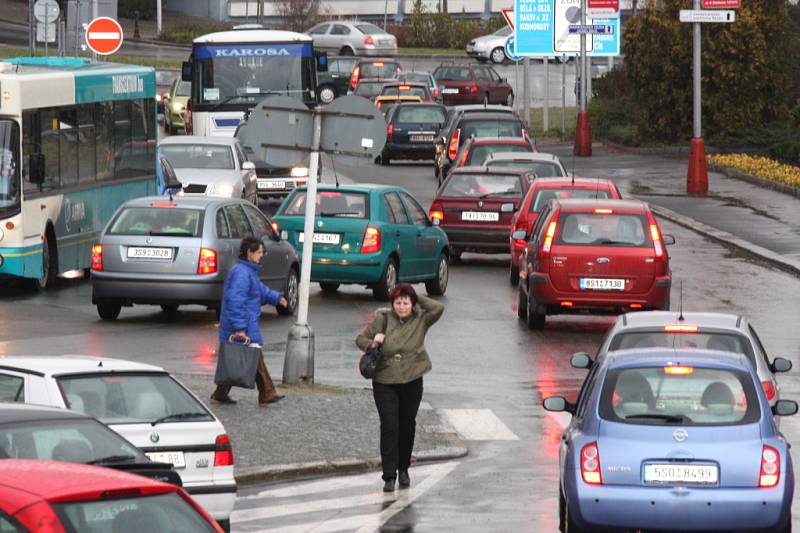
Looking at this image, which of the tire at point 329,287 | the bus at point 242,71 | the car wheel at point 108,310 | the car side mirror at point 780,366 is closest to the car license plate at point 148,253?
the car wheel at point 108,310

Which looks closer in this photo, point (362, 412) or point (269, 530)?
point (269, 530)

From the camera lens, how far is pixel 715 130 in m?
53.0

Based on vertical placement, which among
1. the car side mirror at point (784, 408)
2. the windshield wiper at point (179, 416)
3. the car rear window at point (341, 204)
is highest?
the car rear window at point (341, 204)

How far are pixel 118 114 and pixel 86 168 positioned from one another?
1.80 m

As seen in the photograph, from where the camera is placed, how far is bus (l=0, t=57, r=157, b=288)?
2614cm

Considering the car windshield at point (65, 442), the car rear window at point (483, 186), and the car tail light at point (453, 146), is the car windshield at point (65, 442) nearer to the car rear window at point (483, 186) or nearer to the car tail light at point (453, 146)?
the car rear window at point (483, 186)

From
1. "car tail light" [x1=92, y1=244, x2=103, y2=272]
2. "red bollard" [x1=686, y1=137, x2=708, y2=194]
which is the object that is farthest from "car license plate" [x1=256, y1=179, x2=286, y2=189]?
"car tail light" [x1=92, y1=244, x2=103, y2=272]

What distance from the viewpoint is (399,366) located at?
48.1 ft

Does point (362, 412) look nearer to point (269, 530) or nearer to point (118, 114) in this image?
point (269, 530)

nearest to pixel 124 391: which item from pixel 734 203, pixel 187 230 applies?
pixel 187 230

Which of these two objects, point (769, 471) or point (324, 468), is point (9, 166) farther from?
point (769, 471)

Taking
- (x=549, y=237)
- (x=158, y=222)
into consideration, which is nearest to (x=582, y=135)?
(x=549, y=237)

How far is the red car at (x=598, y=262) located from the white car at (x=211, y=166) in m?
11.8

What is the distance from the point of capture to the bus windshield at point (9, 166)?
85.5 feet
